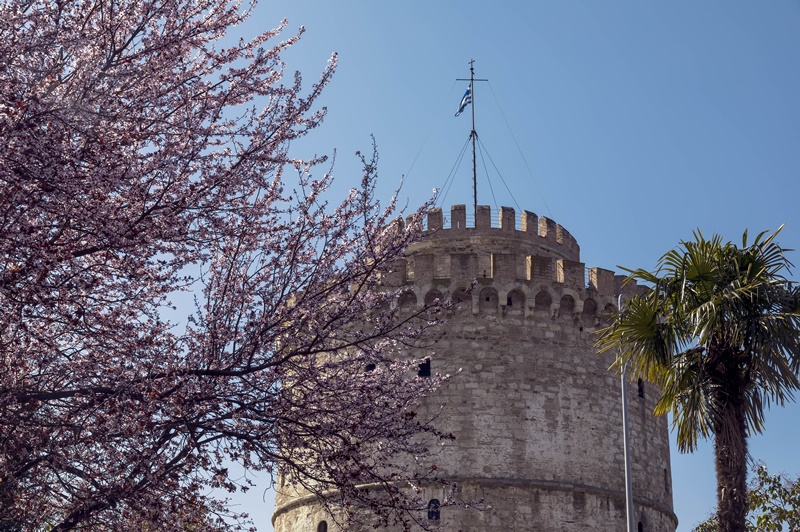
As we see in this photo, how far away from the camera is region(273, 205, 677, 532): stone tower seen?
20.6m

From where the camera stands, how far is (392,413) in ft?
32.8

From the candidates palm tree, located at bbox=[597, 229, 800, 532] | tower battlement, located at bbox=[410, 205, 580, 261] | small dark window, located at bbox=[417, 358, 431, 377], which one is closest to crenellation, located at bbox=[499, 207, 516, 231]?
tower battlement, located at bbox=[410, 205, 580, 261]

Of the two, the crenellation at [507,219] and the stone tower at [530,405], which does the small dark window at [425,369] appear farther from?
the crenellation at [507,219]

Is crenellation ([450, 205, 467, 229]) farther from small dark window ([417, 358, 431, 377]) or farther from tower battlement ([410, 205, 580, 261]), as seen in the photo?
small dark window ([417, 358, 431, 377])

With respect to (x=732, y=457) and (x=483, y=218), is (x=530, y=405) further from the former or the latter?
(x=732, y=457)

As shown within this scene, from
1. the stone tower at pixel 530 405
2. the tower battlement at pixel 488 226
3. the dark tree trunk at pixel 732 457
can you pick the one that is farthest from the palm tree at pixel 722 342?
the tower battlement at pixel 488 226

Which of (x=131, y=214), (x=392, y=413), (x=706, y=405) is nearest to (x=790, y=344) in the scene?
(x=706, y=405)

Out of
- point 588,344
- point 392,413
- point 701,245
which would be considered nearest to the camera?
point 392,413

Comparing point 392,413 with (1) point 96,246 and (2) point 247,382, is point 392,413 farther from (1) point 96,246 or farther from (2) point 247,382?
(1) point 96,246

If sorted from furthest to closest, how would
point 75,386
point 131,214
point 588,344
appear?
point 588,344, point 75,386, point 131,214

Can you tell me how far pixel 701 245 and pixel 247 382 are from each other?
672 cm

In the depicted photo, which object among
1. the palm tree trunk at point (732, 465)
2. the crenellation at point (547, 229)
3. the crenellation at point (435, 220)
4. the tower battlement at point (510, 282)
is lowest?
the palm tree trunk at point (732, 465)

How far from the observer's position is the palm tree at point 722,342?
12.4 metres

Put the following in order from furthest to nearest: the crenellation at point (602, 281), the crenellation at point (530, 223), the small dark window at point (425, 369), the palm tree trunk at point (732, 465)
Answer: the crenellation at point (530, 223) → the crenellation at point (602, 281) → the small dark window at point (425, 369) → the palm tree trunk at point (732, 465)
